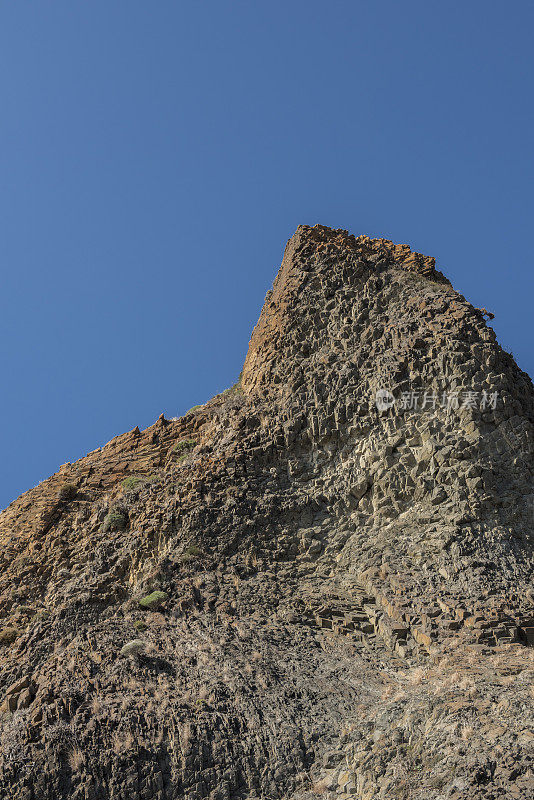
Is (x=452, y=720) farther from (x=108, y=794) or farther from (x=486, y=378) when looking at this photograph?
(x=486, y=378)

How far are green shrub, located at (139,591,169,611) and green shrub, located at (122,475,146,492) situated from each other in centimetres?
526

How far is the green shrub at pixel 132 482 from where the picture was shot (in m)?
23.9

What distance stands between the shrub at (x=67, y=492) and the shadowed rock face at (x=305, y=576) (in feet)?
0.36

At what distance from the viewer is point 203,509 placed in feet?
69.2

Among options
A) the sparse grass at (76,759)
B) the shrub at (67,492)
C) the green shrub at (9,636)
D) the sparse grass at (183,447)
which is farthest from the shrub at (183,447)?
the sparse grass at (76,759)

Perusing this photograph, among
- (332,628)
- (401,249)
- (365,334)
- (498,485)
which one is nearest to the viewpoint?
(332,628)

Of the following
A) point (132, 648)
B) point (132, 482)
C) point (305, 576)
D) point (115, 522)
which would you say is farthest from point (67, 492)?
point (305, 576)

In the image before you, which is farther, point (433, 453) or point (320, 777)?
point (433, 453)

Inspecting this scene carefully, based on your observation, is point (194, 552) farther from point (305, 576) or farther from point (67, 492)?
point (67, 492)

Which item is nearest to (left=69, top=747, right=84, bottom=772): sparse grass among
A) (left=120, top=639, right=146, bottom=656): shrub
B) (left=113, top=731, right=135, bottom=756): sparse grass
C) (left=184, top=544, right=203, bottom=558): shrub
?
(left=113, top=731, right=135, bottom=756): sparse grass

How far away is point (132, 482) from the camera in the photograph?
2408 cm

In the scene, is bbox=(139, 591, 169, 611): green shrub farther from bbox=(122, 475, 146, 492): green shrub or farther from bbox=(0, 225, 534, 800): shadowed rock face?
bbox=(122, 475, 146, 492): green shrub

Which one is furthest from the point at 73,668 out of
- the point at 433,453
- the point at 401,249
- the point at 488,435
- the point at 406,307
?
the point at 401,249

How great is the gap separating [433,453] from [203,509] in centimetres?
645
